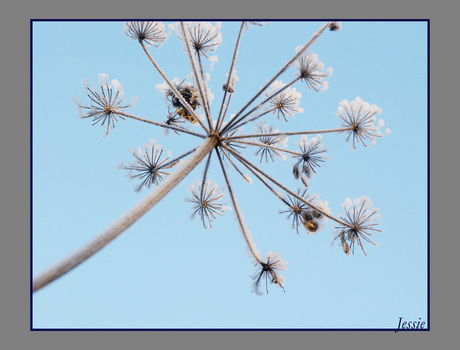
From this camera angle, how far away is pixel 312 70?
7.80m

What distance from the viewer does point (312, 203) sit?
27.3 feet

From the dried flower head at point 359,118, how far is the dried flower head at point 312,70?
579 millimetres

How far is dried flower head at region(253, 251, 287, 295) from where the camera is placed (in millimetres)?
8352

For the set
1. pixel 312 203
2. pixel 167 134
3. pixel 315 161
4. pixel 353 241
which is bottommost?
pixel 353 241

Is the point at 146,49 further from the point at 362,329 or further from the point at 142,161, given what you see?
the point at 362,329

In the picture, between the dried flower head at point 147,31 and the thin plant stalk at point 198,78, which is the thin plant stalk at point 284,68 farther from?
the dried flower head at point 147,31

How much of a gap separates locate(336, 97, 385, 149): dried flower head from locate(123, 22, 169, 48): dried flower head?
3.74 m

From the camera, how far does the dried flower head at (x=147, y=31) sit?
809cm

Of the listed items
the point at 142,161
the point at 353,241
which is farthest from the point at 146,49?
the point at 353,241

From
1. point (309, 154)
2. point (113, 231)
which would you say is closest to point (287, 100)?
point (309, 154)

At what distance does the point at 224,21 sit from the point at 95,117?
3279mm

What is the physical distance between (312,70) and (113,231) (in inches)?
182

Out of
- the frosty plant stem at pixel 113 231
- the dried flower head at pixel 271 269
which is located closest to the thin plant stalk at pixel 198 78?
the frosty plant stem at pixel 113 231

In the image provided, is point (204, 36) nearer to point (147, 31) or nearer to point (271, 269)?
point (147, 31)
